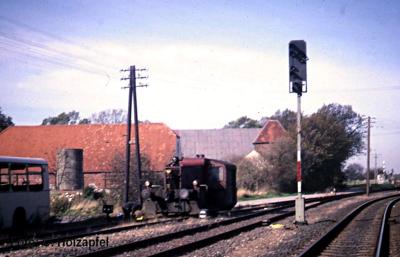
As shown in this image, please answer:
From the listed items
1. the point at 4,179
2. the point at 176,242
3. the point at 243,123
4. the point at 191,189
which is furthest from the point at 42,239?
the point at 243,123

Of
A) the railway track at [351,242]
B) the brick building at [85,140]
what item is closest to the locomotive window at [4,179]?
the railway track at [351,242]

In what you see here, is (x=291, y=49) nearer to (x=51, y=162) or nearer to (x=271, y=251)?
(x=271, y=251)

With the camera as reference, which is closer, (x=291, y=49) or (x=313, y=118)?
(x=291, y=49)

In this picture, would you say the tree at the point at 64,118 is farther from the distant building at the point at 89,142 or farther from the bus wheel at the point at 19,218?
the bus wheel at the point at 19,218

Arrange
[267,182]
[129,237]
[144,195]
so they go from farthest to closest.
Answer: [267,182], [144,195], [129,237]

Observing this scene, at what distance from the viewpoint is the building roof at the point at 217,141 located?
297 ft

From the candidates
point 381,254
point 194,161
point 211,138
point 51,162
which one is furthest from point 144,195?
point 211,138

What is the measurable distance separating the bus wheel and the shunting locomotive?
548cm

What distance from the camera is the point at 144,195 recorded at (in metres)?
22.4

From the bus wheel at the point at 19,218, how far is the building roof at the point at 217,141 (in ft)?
234

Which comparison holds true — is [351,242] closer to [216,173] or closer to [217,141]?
[216,173]

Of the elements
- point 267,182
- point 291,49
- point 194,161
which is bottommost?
point 267,182

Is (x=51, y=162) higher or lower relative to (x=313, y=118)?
lower

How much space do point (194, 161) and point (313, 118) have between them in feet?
132
